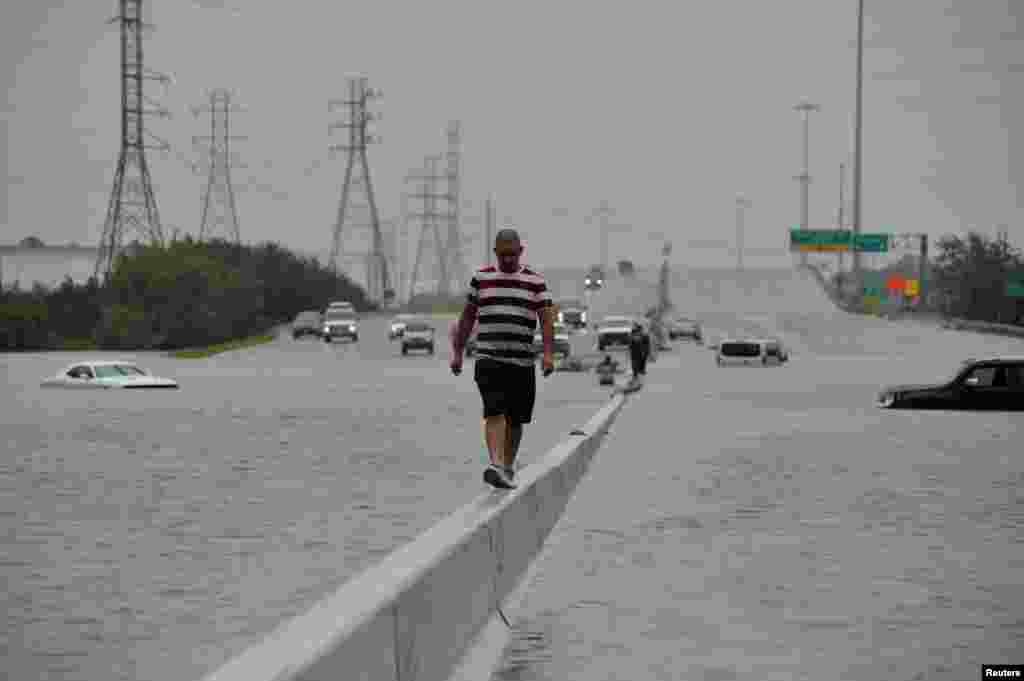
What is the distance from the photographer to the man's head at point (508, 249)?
12.4 meters

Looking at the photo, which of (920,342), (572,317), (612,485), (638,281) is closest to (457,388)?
(612,485)

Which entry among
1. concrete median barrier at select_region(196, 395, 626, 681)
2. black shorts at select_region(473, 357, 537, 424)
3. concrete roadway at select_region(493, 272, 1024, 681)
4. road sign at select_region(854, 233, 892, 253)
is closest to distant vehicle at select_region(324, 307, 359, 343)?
road sign at select_region(854, 233, 892, 253)

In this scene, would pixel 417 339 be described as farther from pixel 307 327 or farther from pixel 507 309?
pixel 507 309

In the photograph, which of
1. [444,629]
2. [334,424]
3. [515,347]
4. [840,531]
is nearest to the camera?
[444,629]

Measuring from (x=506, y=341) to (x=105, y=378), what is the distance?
132 feet

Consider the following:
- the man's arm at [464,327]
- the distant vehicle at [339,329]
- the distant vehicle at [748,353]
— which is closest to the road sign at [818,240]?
the distant vehicle at [339,329]

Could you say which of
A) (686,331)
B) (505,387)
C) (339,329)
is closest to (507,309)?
(505,387)

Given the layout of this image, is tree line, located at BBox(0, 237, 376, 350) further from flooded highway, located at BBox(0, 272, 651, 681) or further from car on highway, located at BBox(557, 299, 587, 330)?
flooded highway, located at BBox(0, 272, 651, 681)

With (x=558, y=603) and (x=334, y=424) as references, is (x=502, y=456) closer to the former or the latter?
(x=558, y=603)

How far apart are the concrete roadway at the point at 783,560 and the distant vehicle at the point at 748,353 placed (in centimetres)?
4193

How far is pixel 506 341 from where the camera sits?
12656 millimetres

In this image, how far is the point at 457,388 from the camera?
47875mm

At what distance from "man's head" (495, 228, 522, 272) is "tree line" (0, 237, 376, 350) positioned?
8376 cm

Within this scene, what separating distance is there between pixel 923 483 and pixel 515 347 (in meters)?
6.90
